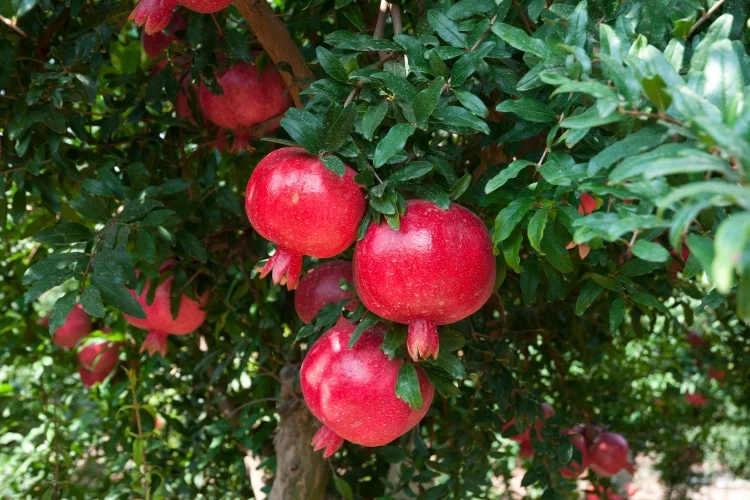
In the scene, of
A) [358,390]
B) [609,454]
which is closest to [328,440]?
[358,390]

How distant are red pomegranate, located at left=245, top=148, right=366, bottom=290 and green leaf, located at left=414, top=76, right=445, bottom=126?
0.37ft

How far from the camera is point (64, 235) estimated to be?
1.26 meters

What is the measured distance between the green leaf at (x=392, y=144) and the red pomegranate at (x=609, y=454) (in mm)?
1628

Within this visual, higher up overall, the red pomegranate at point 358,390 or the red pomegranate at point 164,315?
the red pomegranate at point 358,390

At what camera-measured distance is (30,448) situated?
2211mm

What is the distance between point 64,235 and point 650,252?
97 cm

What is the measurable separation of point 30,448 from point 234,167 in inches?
41.1

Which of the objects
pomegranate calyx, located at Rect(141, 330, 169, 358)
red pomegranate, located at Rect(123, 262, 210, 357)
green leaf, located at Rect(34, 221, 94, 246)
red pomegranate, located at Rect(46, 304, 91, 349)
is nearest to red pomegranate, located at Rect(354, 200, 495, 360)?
green leaf, located at Rect(34, 221, 94, 246)

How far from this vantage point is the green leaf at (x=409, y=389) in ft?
3.20

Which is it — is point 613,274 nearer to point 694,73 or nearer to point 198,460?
point 694,73

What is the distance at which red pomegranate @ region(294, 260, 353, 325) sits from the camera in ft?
4.42

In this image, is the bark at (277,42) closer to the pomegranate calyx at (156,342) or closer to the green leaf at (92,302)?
the green leaf at (92,302)

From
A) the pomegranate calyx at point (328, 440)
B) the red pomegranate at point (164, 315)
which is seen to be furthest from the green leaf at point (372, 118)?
the red pomegranate at point (164, 315)

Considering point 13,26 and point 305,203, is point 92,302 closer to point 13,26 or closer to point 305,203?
point 305,203
